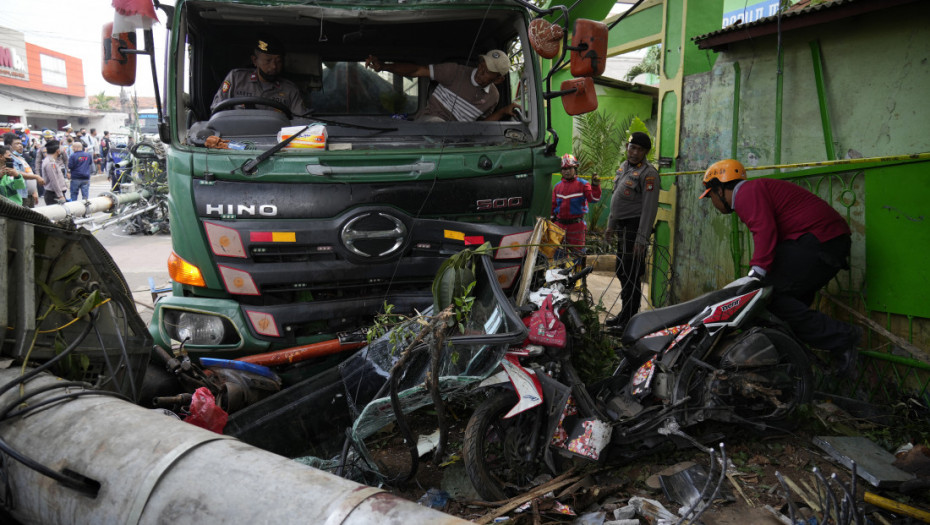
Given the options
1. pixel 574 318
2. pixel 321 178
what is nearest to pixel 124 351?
pixel 321 178

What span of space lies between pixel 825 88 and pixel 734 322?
7.62 feet

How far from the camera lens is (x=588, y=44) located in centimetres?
404

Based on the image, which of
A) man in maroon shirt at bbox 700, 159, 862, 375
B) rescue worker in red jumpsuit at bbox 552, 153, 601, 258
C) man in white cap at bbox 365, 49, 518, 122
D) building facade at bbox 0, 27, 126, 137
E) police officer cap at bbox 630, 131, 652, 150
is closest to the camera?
man in maroon shirt at bbox 700, 159, 862, 375

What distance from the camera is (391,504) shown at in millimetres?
1354

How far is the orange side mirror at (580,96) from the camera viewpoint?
430cm

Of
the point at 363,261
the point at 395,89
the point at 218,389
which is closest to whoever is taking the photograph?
the point at 218,389

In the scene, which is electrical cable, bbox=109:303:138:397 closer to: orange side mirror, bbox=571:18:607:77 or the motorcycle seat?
the motorcycle seat

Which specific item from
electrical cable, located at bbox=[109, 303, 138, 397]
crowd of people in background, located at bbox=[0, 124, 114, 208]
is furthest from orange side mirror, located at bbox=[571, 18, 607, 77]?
crowd of people in background, located at bbox=[0, 124, 114, 208]

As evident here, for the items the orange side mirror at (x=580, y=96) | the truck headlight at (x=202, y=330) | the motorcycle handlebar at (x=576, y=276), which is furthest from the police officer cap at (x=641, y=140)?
the truck headlight at (x=202, y=330)

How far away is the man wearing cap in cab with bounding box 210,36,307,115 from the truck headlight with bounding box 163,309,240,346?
155 centimetres

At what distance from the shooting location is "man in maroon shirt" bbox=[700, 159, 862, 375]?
12.3ft

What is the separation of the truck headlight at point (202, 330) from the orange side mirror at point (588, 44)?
9.16 ft

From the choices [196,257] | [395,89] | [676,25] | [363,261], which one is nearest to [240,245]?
[196,257]

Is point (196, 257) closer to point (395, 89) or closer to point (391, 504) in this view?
point (395, 89)
